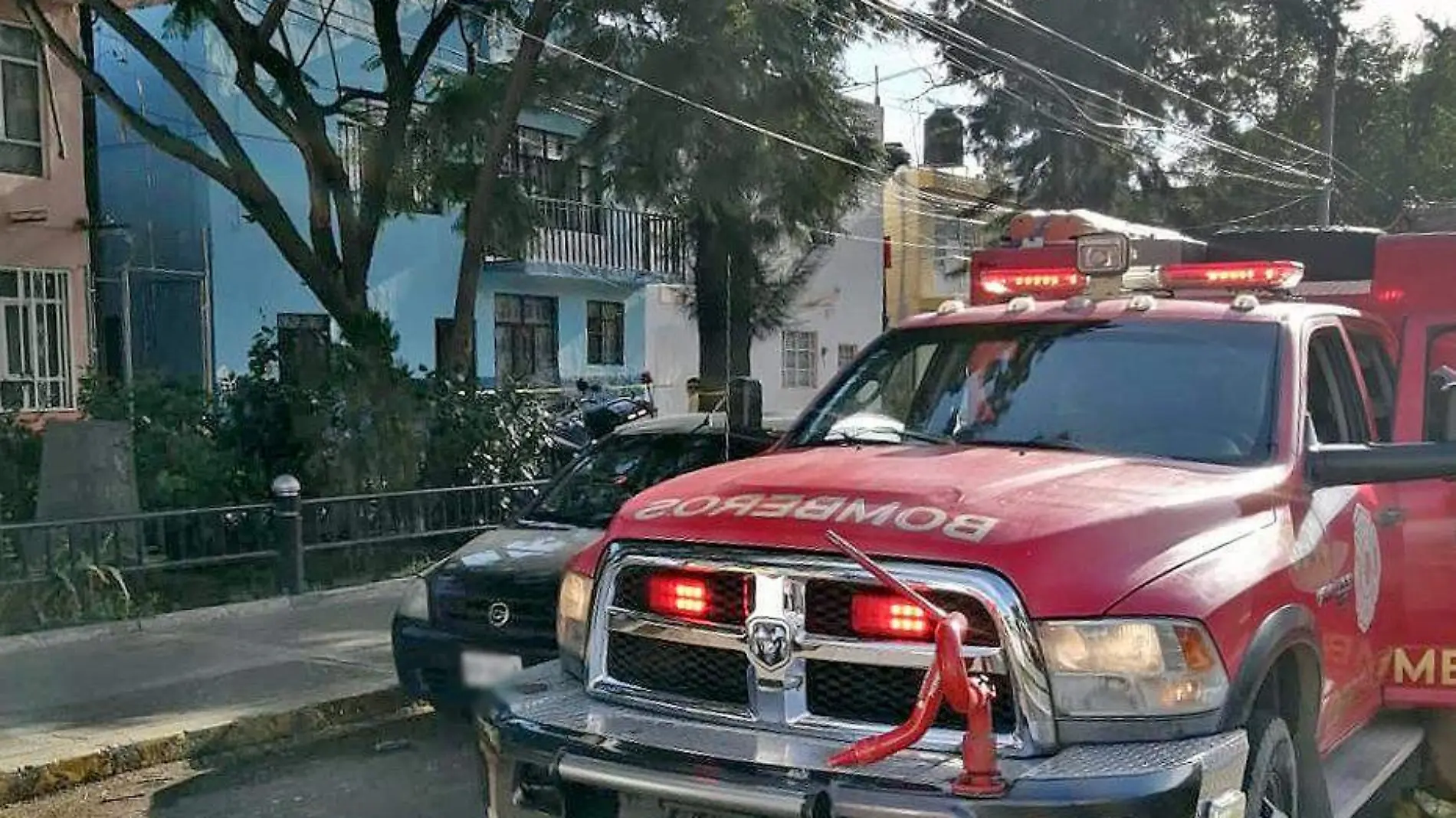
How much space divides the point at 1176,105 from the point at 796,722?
2901 centimetres

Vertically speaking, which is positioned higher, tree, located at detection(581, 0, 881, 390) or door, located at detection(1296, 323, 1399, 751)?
tree, located at detection(581, 0, 881, 390)

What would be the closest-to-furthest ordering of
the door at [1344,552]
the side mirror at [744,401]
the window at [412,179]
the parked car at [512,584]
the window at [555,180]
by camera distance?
the door at [1344,552], the side mirror at [744,401], the parked car at [512,584], the window at [412,179], the window at [555,180]

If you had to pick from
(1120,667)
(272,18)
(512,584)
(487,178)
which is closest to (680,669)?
(1120,667)

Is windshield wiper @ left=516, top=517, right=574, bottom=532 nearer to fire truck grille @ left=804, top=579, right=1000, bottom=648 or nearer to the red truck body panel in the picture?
the red truck body panel

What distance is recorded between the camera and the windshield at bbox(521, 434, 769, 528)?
7.38 meters

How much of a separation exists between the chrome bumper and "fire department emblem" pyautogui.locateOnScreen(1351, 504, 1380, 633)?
4.69ft

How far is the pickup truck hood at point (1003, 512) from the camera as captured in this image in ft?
10.5

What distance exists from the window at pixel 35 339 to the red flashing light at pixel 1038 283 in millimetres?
14750

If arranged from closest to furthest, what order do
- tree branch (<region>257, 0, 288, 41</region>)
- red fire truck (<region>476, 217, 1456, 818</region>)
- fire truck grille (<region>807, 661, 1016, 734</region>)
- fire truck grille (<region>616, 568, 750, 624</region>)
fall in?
red fire truck (<region>476, 217, 1456, 818</region>) < fire truck grille (<region>807, 661, 1016, 734</region>) < fire truck grille (<region>616, 568, 750, 624</region>) < tree branch (<region>257, 0, 288, 41</region>)

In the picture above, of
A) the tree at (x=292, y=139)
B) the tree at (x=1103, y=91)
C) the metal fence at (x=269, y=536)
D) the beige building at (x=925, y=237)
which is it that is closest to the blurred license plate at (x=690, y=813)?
the metal fence at (x=269, y=536)

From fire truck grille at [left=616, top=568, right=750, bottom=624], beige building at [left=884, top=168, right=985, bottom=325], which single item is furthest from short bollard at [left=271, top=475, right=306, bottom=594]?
beige building at [left=884, top=168, right=985, bottom=325]

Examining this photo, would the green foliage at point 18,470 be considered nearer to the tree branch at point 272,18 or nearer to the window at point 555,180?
the tree branch at point 272,18

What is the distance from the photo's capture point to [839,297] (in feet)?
103

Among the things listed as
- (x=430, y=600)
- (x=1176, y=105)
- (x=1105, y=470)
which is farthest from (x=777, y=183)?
(x=1176, y=105)
